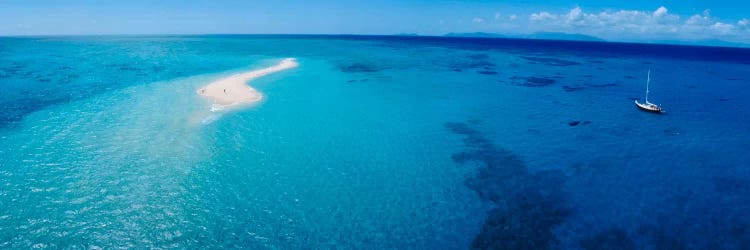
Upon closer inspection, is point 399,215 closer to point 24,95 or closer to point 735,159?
point 735,159

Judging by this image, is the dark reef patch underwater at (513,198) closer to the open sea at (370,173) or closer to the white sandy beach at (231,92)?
the open sea at (370,173)

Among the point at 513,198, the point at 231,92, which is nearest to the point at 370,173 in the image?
the point at 513,198

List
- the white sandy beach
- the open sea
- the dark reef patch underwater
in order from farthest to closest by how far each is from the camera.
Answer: the white sandy beach < the open sea < the dark reef patch underwater

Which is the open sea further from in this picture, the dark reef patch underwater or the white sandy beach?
the white sandy beach

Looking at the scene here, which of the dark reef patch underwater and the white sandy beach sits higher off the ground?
the white sandy beach

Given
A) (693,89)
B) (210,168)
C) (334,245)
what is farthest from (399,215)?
(693,89)

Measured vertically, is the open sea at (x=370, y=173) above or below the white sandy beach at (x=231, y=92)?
below

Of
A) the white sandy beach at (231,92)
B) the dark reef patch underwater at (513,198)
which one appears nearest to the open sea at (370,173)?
the dark reef patch underwater at (513,198)

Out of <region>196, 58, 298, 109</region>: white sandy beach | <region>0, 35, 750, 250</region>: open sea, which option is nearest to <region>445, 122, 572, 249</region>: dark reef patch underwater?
<region>0, 35, 750, 250</region>: open sea

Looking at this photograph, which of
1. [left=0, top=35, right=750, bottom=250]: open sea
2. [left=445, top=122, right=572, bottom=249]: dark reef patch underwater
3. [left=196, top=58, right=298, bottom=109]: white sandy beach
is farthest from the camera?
[left=196, top=58, right=298, bottom=109]: white sandy beach
